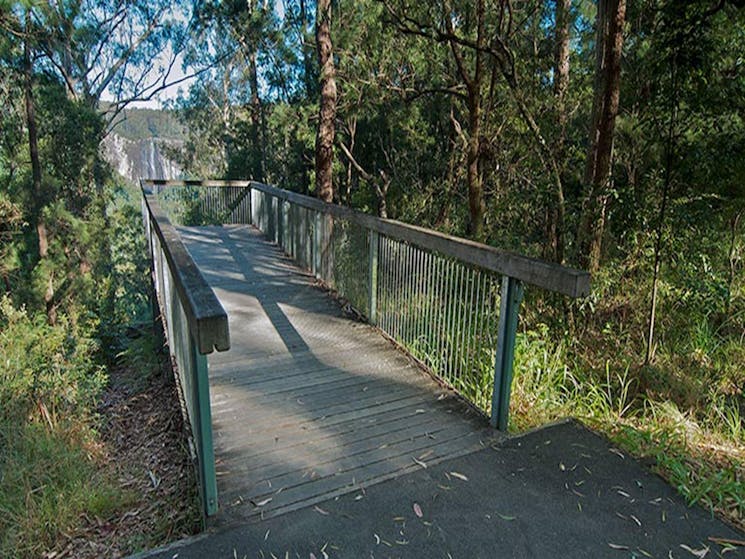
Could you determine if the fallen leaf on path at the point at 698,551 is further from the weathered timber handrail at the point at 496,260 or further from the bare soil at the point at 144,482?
the bare soil at the point at 144,482

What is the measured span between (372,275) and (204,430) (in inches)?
100

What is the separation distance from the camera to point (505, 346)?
304cm

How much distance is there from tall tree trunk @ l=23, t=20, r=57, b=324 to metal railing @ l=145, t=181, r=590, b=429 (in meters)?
12.6

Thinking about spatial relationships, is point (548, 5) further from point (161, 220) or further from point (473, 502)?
point (473, 502)

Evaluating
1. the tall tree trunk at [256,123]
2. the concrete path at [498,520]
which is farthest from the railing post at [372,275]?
the tall tree trunk at [256,123]

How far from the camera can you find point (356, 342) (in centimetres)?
455

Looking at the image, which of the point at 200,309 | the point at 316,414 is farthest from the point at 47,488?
the point at 200,309

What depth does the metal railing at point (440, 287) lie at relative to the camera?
→ 299 cm

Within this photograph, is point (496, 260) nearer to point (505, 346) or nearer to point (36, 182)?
point (505, 346)

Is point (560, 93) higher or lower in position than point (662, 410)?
higher

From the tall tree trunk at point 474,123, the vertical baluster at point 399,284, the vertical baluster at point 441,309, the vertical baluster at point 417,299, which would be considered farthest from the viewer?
the tall tree trunk at point 474,123

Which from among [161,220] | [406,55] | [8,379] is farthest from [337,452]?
[406,55]

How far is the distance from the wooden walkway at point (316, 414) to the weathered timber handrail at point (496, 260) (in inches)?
38.8

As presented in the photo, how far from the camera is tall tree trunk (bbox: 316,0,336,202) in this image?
23.4ft
